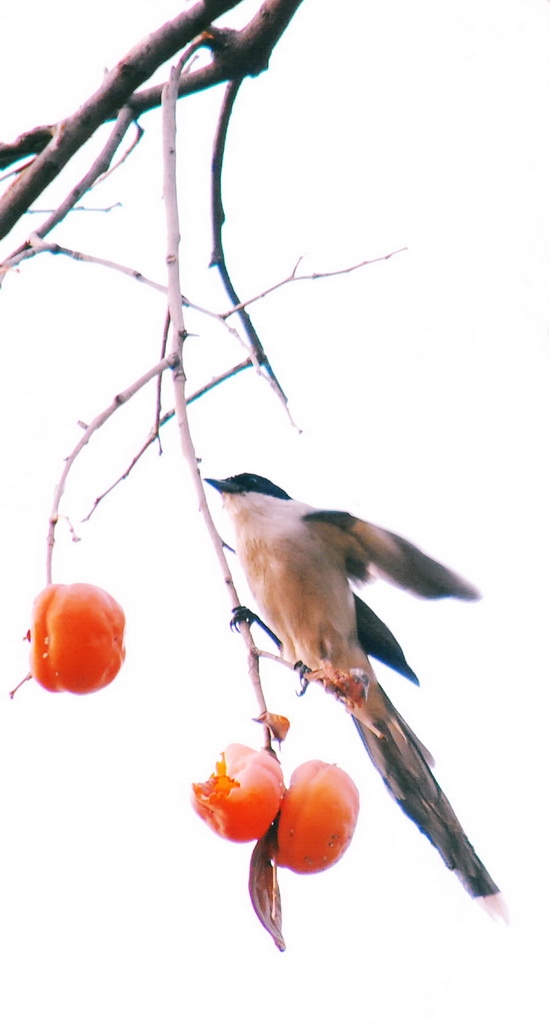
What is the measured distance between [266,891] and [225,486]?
2079mm

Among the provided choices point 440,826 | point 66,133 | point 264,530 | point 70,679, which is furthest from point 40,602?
point 440,826

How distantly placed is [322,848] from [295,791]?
96 millimetres

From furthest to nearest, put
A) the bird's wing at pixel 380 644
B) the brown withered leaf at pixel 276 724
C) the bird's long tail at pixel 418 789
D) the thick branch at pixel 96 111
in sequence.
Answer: the bird's wing at pixel 380 644 → the bird's long tail at pixel 418 789 → the thick branch at pixel 96 111 → the brown withered leaf at pixel 276 724

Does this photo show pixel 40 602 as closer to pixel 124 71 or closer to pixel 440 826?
pixel 124 71

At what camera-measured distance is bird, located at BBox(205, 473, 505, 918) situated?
3172 mm

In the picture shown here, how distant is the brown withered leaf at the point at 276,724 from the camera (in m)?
1.67

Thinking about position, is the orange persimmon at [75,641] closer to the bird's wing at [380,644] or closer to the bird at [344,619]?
the bird at [344,619]

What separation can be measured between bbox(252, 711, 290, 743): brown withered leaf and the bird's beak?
1.89m

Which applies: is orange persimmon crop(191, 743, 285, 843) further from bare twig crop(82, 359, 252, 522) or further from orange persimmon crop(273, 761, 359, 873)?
bare twig crop(82, 359, 252, 522)

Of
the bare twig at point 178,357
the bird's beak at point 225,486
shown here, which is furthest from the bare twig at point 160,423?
the bird's beak at point 225,486

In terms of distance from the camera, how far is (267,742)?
1.70 metres

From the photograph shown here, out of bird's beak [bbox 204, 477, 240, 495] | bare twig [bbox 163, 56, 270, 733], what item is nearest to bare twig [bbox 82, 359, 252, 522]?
bare twig [bbox 163, 56, 270, 733]

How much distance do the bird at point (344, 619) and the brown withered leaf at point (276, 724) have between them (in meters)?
1.37

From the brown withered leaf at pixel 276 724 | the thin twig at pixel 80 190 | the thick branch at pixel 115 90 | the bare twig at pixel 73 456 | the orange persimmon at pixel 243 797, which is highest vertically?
the thick branch at pixel 115 90
